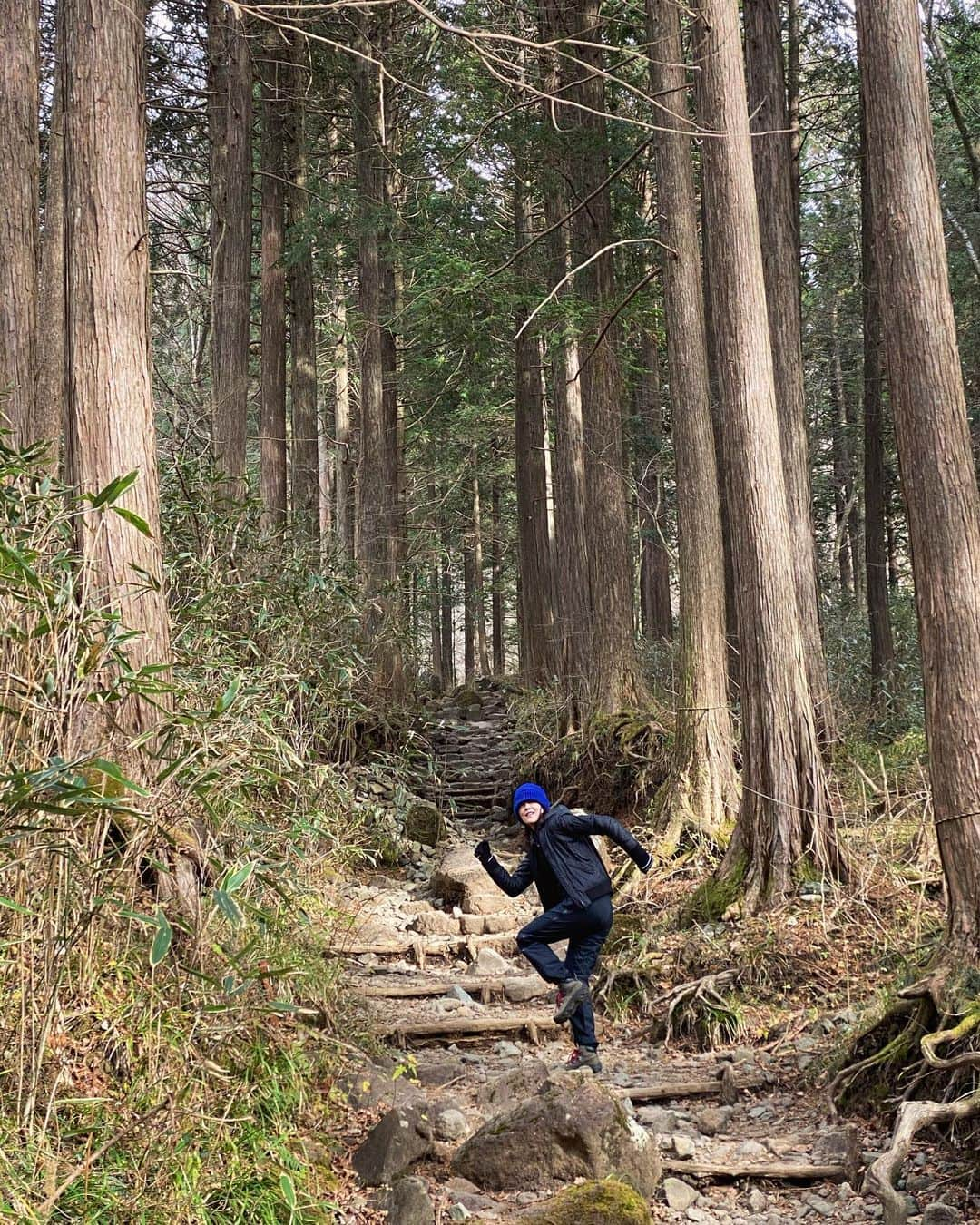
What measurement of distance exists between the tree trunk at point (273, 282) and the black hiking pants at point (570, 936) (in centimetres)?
892

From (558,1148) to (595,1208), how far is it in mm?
582

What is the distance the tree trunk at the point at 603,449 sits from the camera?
13414 mm

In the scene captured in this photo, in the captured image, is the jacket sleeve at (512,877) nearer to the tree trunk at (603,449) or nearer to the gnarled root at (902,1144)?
the gnarled root at (902,1144)

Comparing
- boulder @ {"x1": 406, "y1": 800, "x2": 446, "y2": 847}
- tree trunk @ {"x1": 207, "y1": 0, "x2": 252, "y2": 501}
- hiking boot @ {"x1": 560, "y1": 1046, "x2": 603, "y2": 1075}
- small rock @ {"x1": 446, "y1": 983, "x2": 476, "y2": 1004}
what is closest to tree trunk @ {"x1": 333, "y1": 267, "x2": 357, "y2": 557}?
tree trunk @ {"x1": 207, "y1": 0, "x2": 252, "y2": 501}

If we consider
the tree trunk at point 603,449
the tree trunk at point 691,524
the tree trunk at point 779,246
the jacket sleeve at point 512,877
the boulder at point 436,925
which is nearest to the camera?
the jacket sleeve at point 512,877

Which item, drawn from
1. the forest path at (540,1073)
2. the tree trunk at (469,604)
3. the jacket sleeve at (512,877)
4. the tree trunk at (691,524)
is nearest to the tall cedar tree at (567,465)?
the tree trunk at (691,524)

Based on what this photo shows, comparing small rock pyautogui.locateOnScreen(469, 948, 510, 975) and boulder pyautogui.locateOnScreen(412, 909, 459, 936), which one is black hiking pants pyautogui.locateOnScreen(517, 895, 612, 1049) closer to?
small rock pyautogui.locateOnScreen(469, 948, 510, 975)

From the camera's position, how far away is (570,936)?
6.91 metres

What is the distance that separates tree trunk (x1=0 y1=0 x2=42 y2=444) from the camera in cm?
898

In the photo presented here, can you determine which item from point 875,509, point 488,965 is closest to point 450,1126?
point 488,965

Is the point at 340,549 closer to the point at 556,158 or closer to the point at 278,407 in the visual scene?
the point at 278,407

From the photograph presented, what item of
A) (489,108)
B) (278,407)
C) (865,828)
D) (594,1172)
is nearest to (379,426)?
(278,407)

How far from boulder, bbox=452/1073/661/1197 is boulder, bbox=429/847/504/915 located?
5850 millimetres

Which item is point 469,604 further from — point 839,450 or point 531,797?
point 531,797
